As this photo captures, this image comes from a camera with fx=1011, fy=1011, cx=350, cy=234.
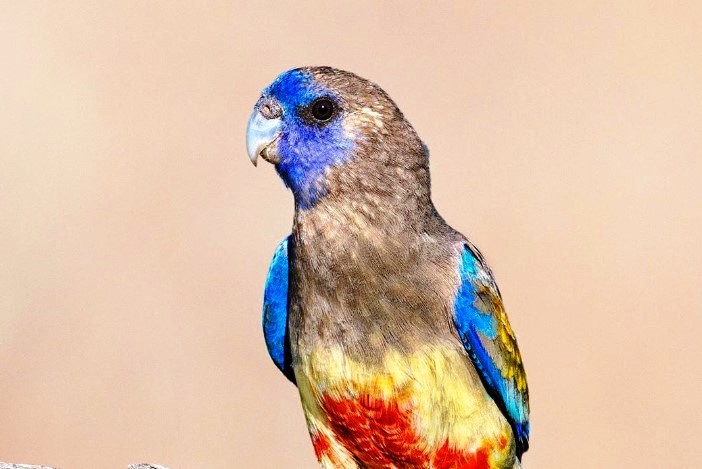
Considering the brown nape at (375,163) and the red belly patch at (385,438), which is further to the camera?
the brown nape at (375,163)

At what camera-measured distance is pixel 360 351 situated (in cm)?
421

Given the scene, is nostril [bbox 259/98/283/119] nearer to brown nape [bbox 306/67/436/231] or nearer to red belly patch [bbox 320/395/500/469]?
brown nape [bbox 306/67/436/231]

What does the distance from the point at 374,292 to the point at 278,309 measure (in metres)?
0.76

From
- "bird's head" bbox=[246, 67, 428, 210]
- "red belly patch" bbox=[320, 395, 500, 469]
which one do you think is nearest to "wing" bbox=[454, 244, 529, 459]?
"red belly patch" bbox=[320, 395, 500, 469]

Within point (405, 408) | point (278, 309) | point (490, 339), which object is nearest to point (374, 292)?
point (405, 408)

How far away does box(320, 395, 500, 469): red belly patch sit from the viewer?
424 centimetres

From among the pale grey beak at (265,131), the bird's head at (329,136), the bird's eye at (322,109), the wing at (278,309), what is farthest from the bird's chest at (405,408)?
the bird's eye at (322,109)

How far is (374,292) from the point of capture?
428cm

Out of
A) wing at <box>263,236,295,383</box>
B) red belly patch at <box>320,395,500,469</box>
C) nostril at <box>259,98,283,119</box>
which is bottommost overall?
red belly patch at <box>320,395,500,469</box>

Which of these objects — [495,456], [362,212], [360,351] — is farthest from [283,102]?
[495,456]

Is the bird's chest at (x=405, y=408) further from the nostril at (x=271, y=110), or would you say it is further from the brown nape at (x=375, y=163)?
the nostril at (x=271, y=110)

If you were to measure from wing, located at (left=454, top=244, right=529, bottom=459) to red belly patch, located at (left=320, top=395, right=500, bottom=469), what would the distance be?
9.6 inches

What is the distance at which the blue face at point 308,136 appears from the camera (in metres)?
4.32

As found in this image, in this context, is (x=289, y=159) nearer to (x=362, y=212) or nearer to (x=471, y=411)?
(x=362, y=212)
